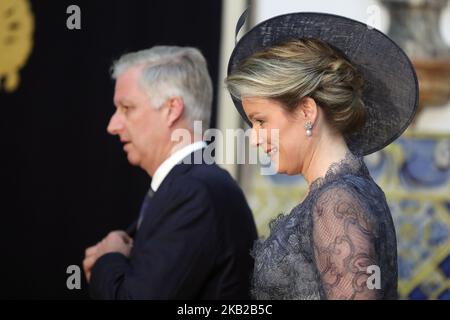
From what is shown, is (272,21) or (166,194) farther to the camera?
(166,194)

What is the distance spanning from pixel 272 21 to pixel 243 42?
0.12 metres

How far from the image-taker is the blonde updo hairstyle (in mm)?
2201

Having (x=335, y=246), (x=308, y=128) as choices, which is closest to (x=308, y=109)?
(x=308, y=128)

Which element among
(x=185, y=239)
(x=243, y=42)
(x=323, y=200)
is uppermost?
(x=243, y=42)

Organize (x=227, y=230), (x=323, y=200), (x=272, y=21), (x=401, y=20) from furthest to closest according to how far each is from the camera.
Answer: (x=401, y=20) < (x=227, y=230) < (x=272, y=21) < (x=323, y=200)

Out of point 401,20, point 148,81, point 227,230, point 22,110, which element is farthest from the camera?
point 401,20

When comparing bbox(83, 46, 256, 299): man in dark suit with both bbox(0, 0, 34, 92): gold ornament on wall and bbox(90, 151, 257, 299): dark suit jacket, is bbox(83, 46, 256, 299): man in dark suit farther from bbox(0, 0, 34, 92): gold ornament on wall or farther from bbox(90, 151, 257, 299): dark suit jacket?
bbox(0, 0, 34, 92): gold ornament on wall

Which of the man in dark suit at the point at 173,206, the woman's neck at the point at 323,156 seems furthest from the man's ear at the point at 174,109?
the woman's neck at the point at 323,156

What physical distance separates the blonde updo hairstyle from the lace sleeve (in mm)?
280

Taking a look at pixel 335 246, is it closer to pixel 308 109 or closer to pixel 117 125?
pixel 308 109
